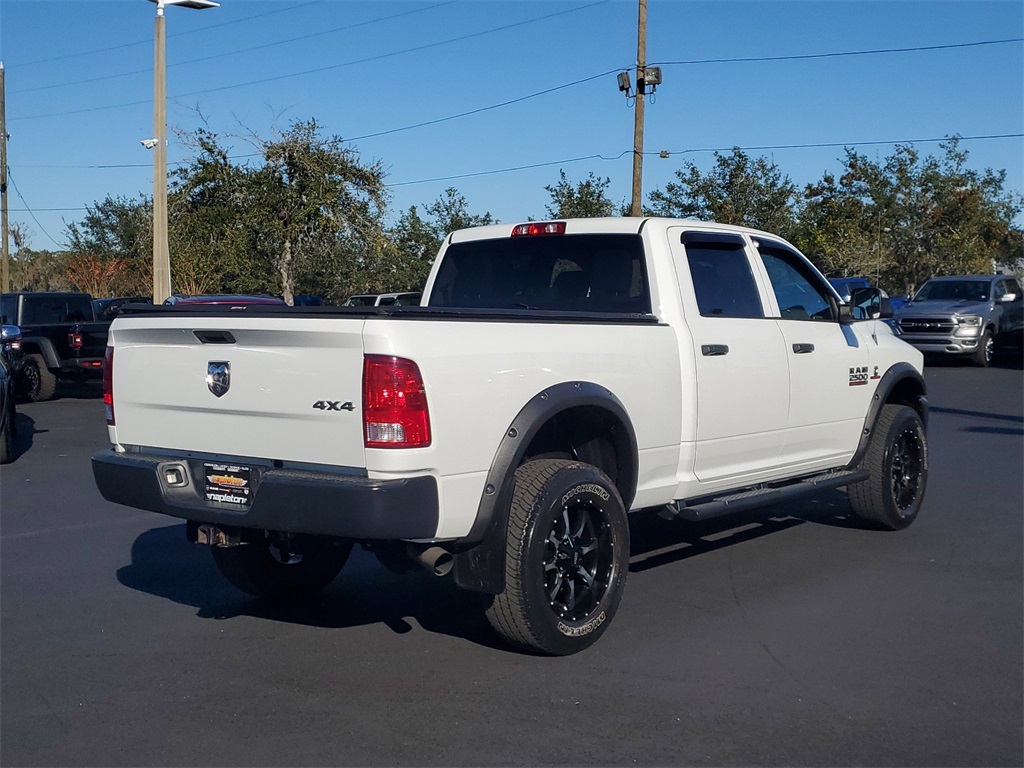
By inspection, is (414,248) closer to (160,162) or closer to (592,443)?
(160,162)

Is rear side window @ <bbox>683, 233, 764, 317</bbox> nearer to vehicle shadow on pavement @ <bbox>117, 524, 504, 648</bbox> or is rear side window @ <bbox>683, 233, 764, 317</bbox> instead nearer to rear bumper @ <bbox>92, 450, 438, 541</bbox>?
vehicle shadow on pavement @ <bbox>117, 524, 504, 648</bbox>

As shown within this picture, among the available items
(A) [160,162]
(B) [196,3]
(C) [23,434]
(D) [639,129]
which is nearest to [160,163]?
(A) [160,162]

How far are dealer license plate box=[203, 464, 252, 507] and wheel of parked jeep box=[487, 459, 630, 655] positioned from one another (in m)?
1.12

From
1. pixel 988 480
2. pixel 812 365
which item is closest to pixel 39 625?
pixel 812 365

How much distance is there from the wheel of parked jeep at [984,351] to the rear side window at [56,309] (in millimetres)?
16991

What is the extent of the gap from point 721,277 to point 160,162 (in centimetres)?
1594

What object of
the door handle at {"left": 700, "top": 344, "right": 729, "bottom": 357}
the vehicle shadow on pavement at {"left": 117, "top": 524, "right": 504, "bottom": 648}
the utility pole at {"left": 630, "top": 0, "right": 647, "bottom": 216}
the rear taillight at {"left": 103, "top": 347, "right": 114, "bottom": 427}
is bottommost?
the vehicle shadow on pavement at {"left": 117, "top": 524, "right": 504, "bottom": 648}

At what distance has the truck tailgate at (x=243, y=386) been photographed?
4.48 meters

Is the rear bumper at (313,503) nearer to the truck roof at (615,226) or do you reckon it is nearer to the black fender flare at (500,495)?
the black fender flare at (500,495)

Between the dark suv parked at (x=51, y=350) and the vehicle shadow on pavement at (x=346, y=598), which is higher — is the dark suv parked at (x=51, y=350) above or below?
above

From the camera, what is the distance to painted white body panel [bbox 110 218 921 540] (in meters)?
4.49

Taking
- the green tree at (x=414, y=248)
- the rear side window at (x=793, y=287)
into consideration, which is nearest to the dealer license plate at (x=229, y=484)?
the rear side window at (x=793, y=287)

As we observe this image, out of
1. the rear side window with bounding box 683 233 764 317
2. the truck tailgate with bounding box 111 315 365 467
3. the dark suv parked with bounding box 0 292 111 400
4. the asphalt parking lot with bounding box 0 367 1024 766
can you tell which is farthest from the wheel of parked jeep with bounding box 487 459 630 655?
the dark suv parked with bounding box 0 292 111 400

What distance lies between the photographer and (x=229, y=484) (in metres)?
4.80
